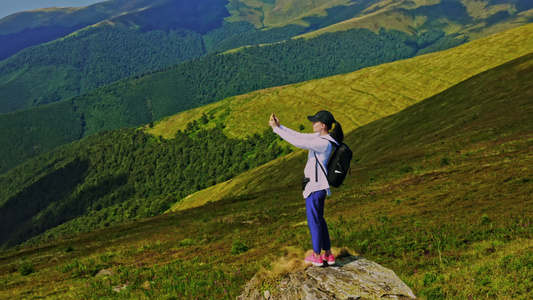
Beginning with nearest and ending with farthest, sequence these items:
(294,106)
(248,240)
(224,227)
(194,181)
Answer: (248,240), (224,227), (294,106), (194,181)

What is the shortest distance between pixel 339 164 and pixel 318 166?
2.29 feet

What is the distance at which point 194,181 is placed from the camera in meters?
199

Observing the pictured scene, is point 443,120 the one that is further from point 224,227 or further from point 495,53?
point 495,53

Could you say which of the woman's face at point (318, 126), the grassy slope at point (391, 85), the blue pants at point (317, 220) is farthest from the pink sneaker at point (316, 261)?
the grassy slope at point (391, 85)

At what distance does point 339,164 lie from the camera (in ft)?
34.5

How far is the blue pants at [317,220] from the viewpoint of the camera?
11039 millimetres

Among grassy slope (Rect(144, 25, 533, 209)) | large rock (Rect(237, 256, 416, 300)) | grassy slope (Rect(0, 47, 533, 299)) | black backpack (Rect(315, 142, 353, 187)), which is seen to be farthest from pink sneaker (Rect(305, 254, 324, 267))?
grassy slope (Rect(144, 25, 533, 209))

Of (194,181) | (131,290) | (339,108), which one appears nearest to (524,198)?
(131,290)

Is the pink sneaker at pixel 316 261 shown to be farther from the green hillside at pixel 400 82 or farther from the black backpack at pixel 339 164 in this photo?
the green hillside at pixel 400 82

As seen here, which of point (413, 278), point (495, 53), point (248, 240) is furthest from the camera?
point (495, 53)

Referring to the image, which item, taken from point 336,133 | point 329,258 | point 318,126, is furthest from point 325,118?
point 329,258

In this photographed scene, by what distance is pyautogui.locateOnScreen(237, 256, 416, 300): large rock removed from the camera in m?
9.84

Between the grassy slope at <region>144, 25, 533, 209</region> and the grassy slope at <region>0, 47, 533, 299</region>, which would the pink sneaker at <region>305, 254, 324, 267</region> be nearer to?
the grassy slope at <region>0, 47, 533, 299</region>

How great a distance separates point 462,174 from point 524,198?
8977 mm
